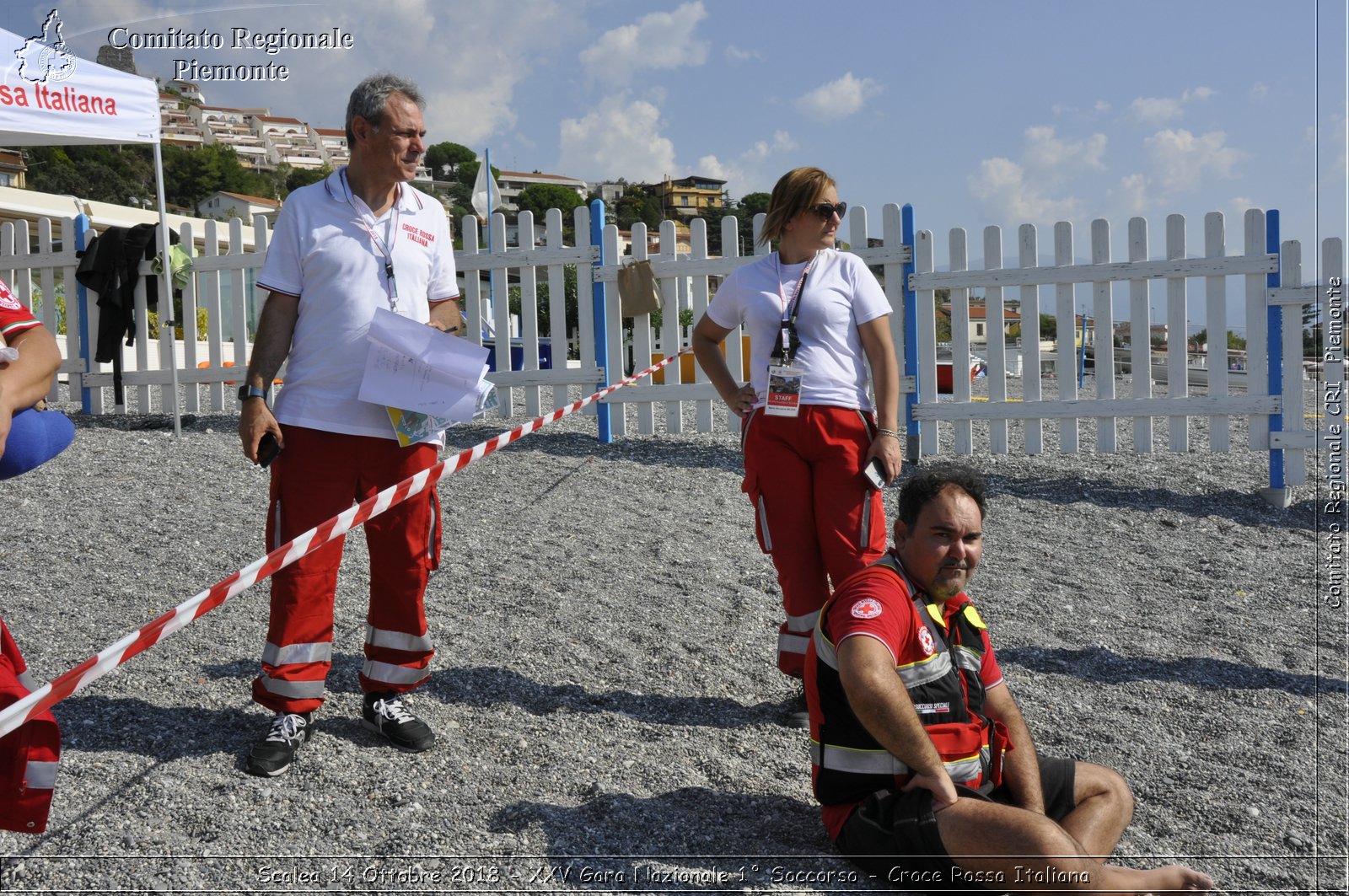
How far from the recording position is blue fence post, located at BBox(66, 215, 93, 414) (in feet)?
31.4

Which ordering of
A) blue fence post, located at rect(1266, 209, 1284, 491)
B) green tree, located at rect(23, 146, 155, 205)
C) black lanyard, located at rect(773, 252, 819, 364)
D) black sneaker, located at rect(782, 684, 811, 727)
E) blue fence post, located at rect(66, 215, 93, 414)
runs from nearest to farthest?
black lanyard, located at rect(773, 252, 819, 364), black sneaker, located at rect(782, 684, 811, 727), blue fence post, located at rect(1266, 209, 1284, 491), blue fence post, located at rect(66, 215, 93, 414), green tree, located at rect(23, 146, 155, 205)

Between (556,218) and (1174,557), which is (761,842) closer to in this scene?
(1174,557)

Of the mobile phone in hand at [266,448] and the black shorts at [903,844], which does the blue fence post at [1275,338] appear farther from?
the mobile phone in hand at [266,448]

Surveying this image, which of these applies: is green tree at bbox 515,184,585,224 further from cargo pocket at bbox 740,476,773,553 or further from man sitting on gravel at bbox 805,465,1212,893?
man sitting on gravel at bbox 805,465,1212,893

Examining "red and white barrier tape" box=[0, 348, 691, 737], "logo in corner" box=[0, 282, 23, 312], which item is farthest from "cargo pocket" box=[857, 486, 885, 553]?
Answer: "logo in corner" box=[0, 282, 23, 312]

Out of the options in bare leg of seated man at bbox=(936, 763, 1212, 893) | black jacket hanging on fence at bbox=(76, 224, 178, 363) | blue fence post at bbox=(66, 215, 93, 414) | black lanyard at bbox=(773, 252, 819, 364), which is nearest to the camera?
bare leg of seated man at bbox=(936, 763, 1212, 893)

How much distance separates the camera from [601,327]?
8172 millimetres

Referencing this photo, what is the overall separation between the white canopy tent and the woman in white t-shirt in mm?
6328

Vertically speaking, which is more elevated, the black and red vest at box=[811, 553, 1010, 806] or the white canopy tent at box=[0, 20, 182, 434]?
the white canopy tent at box=[0, 20, 182, 434]

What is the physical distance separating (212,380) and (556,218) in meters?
3.48

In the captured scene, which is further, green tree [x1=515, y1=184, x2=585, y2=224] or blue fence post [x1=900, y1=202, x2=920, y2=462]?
green tree [x1=515, y1=184, x2=585, y2=224]

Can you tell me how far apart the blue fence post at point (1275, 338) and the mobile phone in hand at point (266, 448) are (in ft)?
20.8

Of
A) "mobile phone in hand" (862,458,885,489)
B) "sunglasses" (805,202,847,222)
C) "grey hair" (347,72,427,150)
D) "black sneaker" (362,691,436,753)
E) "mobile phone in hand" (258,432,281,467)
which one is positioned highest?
"grey hair" (347,72,427,150)

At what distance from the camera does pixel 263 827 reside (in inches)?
106
